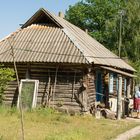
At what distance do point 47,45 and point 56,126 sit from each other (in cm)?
601

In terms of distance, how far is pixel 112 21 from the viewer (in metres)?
40.7

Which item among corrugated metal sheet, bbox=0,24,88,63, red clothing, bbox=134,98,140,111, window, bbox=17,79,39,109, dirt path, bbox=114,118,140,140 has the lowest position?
dirt path, bbox=114,118,140,140

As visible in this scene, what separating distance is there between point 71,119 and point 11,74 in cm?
343

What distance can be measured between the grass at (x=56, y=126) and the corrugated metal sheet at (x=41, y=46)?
2.49 meters

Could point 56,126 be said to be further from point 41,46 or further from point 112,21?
point 112,21

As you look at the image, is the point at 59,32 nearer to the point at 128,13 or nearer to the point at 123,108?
the point at 123,108

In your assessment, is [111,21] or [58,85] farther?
[111,21]

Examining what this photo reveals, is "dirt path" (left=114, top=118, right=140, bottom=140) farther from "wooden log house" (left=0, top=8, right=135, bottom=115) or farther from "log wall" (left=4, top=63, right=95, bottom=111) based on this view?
"log wall" (left=4, top=63, right=95, bottom=111)

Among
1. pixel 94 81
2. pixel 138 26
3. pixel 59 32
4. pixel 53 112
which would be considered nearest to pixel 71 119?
pixel 53 112

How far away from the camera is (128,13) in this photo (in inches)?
1561

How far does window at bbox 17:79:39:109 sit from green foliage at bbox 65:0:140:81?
18.6 metres

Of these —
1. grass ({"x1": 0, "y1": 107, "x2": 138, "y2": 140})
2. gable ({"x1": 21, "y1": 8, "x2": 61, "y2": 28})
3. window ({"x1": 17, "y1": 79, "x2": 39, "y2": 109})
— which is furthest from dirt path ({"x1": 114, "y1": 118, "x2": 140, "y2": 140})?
gable ({"x1": 21, "y1": 8, "x2": 61, "y2": 28})

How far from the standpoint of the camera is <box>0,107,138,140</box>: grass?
41.6 ft

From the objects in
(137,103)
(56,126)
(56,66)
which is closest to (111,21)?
(137,103)
